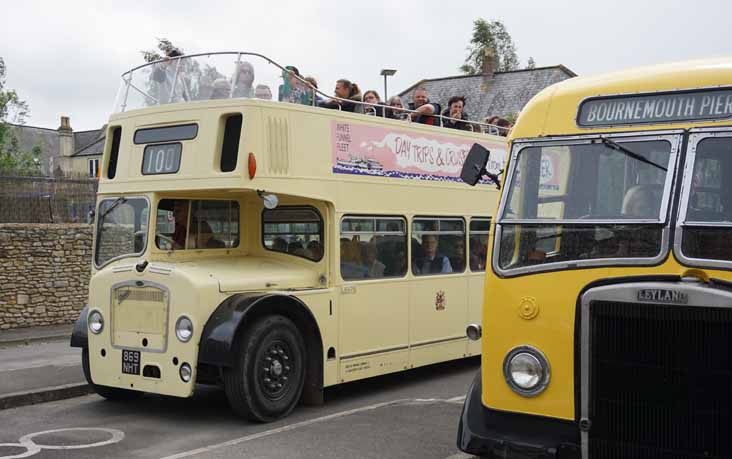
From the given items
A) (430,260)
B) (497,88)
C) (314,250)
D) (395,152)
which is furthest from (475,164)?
(497,88)

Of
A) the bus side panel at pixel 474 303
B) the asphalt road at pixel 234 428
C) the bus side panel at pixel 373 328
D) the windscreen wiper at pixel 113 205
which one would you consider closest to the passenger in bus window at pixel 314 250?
the bus side panel at pixel 373 328

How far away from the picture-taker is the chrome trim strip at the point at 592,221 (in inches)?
205

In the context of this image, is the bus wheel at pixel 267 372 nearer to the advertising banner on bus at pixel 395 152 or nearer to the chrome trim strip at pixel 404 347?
the chrome trim strip at pixel 404 347

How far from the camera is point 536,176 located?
5941 mm

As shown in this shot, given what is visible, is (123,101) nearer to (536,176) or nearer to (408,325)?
(408,325)

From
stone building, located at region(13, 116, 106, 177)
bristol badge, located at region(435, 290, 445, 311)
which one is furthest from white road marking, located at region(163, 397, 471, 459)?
stone building, located at region(13, 116, 106, 177)

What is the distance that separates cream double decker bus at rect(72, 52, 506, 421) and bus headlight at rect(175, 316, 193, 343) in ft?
0.04

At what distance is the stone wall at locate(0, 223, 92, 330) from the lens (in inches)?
623

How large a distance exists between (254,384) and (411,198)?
3412 mm

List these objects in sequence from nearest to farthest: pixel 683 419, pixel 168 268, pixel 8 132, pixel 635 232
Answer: pixel 683 419 → pixel 635 232 → pixel 168 268 → pixel 8 132

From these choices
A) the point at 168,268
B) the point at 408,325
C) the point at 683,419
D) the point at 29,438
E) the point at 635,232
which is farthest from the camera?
the point at 408,325

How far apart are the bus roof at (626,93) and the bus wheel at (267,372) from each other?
143 inches

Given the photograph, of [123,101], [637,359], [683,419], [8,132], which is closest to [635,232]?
[637,359]

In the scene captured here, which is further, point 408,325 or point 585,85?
point 408,325
